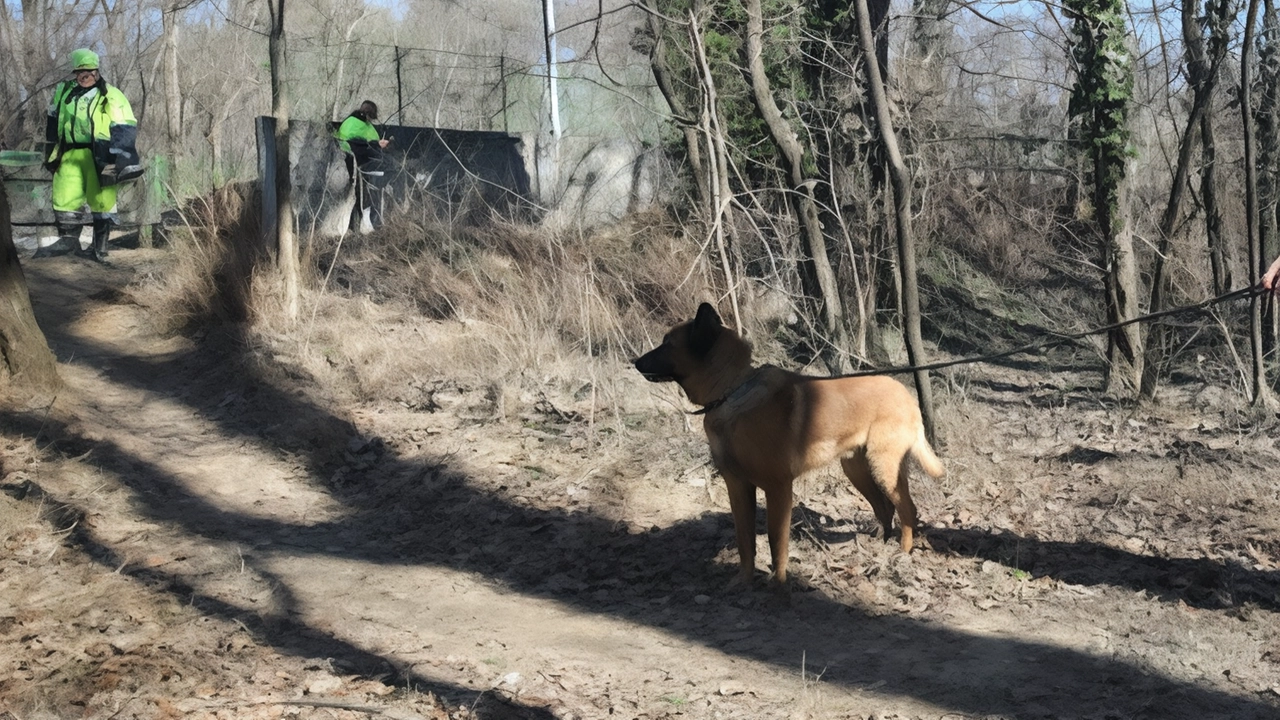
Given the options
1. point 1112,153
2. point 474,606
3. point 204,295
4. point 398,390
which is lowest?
point 474,606

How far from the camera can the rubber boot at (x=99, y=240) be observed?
1345 centimetres

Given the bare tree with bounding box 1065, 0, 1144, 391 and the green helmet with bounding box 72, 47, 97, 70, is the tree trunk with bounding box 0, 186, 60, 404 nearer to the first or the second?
the green helmet with bounding box 72, 47, 97, 70

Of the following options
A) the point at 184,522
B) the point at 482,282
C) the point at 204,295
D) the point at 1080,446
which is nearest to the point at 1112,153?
the point at 1080,446

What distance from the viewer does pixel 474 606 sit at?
566 centimetres

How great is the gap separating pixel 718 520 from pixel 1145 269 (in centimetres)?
836

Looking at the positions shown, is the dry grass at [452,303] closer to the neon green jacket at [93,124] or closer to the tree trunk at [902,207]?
the neon green jacket at [93,124]

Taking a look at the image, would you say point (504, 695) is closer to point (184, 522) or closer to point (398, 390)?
point (184, 522)

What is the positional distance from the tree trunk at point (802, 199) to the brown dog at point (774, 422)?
2006 millimetres

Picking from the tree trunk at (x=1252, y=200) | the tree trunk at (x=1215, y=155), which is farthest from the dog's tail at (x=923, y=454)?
the tree trunk at (x=1215, y=155)

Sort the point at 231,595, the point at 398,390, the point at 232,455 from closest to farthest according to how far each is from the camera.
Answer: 1. the point at 231,595
2. the point at 232,455
3. the point at 398,390

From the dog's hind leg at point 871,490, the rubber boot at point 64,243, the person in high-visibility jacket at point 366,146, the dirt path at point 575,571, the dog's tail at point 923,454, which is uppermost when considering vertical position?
the person in high-visibility jacket at point 366,146

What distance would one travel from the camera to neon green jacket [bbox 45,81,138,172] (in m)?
12.7

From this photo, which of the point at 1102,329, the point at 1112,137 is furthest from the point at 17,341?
the point at 1112,137

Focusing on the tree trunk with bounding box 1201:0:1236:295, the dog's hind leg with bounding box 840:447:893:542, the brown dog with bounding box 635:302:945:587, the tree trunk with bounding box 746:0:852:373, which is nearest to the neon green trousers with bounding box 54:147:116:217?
the tree trunk with bounding box 746:0:852:373
